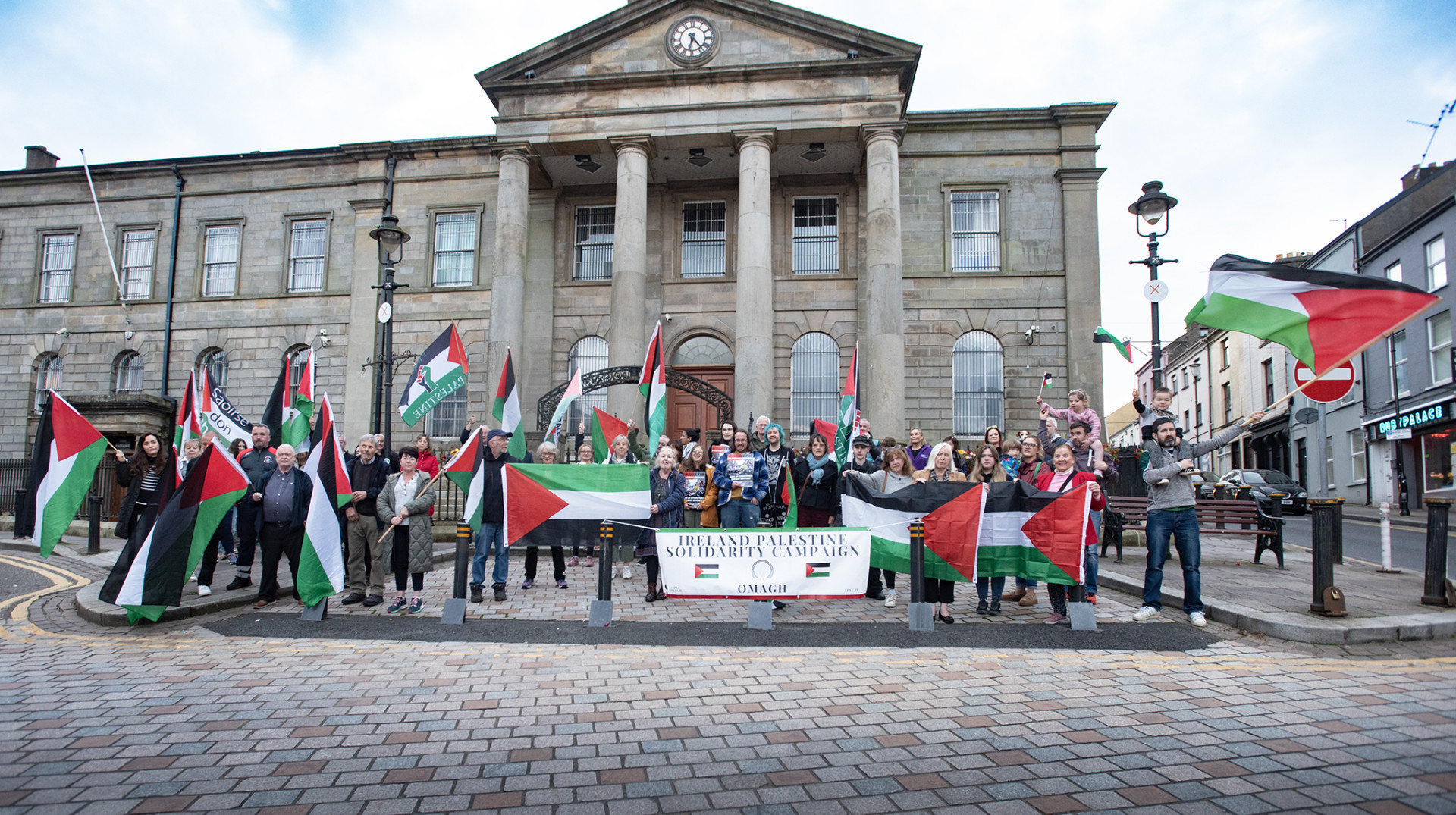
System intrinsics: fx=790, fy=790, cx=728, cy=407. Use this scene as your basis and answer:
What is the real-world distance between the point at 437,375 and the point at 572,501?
17.8 ft

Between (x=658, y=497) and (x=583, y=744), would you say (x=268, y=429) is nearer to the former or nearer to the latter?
(x=658, y=497)

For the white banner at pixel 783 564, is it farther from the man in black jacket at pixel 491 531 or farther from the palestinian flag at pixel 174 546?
the palestinian flag at pixel 174 546

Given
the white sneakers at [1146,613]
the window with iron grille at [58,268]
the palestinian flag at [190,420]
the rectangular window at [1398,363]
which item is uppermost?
the window with iron grille at [58,268]

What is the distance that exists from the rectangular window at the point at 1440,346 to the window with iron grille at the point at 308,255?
37205 millimetres

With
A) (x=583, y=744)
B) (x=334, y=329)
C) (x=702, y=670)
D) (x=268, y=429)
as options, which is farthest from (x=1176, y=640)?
(x=334, y=329)

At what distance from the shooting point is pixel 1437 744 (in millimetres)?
4129

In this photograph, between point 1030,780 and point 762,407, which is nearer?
point 1030,780

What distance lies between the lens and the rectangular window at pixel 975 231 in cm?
2334

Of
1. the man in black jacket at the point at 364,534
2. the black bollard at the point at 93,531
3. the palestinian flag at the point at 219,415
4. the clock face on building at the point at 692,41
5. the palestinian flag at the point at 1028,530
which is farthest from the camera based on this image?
the clock face on building at the point at 692,41

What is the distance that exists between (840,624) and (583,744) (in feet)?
12.5

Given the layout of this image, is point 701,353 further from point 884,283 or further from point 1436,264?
point 1436,264

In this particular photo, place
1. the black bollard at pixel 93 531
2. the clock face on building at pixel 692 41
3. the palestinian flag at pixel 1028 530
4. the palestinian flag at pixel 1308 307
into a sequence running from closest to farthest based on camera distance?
the palestinian flag at pixel 1308 307 → the palestinian flag at pixel 1028 530 → the black bollard at pixel 93 531 → the clock face on building at pixel 692 41

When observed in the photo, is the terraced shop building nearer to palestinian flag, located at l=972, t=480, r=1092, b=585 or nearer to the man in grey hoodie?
palestinian flag, located at l=972, t=480, r=1092, b=585

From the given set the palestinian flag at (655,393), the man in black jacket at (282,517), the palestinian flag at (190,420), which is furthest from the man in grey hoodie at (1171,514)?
the palestinian flag at (190,420)
